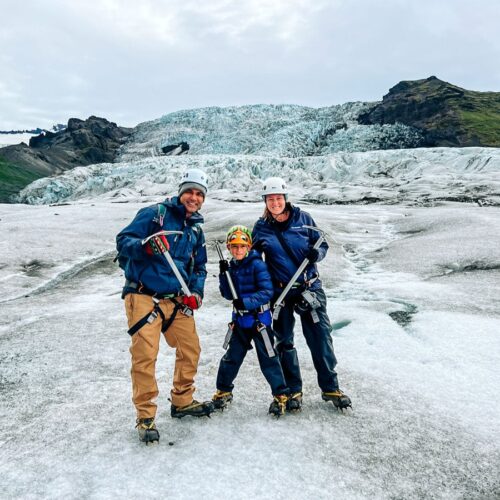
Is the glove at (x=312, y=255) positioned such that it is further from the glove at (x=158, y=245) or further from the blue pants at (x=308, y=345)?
the glove at (x=158, y=245)

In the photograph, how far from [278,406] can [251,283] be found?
1.64 m

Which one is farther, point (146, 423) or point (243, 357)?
point (243, 357)

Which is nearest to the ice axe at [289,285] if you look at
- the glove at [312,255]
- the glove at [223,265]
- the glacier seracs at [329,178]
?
the glove at [312,255]

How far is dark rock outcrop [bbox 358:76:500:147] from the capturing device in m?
87.9

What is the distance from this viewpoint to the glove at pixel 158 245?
5.00 metres

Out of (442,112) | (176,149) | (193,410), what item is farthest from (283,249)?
(176,149)

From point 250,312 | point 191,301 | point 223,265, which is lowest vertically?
point 250,312

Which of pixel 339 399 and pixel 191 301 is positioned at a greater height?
pixel 191 301

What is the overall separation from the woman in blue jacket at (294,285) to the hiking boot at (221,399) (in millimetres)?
826

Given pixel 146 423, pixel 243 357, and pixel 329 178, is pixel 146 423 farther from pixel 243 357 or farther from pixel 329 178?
pixel 329 178

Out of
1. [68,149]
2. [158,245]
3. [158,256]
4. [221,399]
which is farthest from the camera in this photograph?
[68,149]

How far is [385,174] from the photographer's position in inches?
2445

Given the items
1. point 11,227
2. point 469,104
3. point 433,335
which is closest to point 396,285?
point 433,335

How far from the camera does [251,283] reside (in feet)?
18.7
